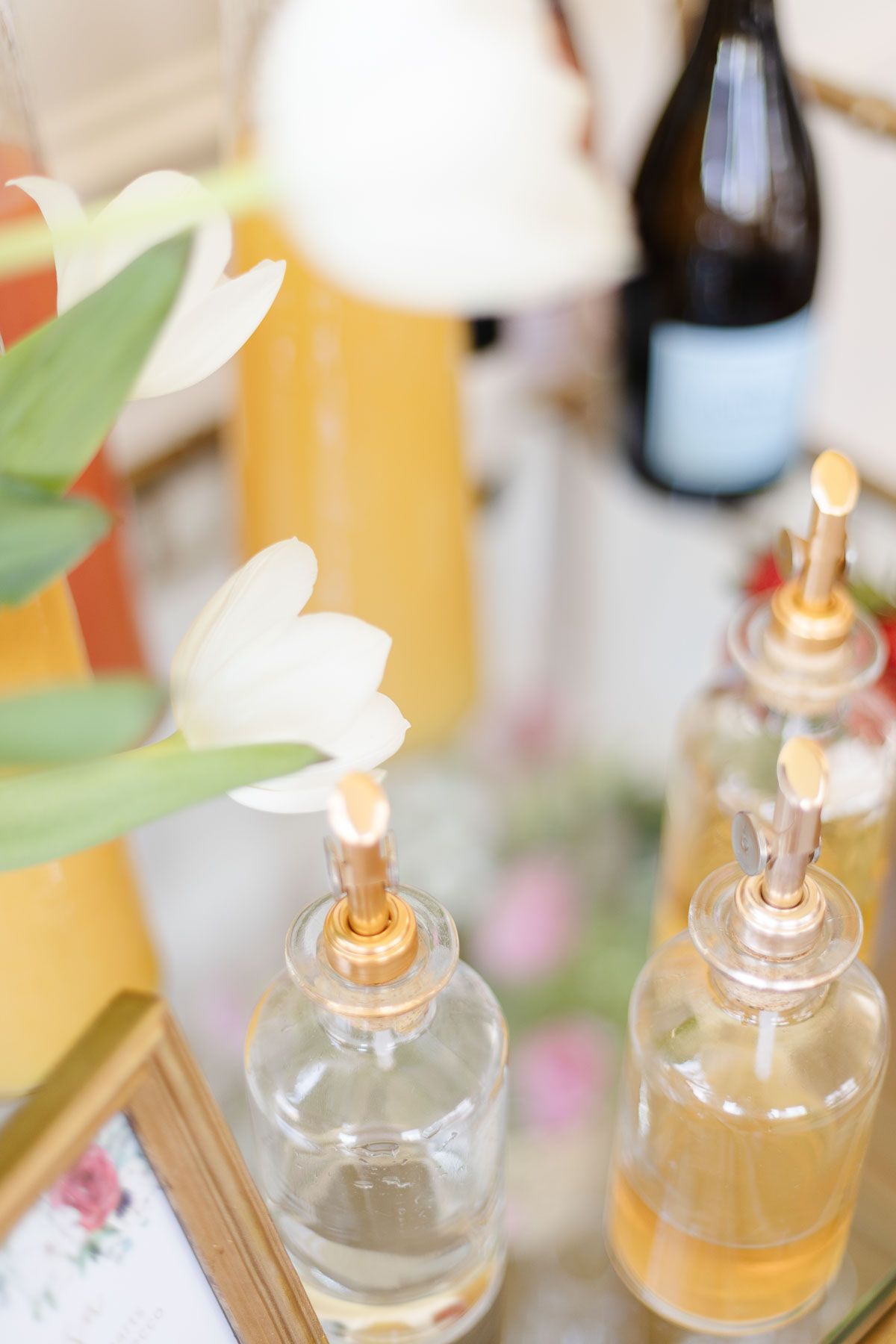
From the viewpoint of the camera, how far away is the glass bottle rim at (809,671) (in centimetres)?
31

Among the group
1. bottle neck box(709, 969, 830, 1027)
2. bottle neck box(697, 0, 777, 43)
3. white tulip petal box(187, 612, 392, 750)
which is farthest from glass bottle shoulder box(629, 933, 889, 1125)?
bottle neck box(697, 0, 777, 43)

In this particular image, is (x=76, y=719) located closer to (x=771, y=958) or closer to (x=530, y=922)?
(x=771, y=958)

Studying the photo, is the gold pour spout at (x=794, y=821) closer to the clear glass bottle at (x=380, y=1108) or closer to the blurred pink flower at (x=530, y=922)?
the clear glass bottle at (x=380, y=1108)

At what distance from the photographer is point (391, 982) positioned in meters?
0.24

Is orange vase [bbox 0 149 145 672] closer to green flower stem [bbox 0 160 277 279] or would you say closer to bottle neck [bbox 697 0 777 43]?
green flower stem [bbox 0 160 277 279]

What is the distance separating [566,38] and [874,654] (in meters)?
0.40

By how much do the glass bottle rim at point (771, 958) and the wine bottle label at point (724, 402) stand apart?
11.6 inches

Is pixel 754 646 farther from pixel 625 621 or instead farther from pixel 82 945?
pixel 625 621

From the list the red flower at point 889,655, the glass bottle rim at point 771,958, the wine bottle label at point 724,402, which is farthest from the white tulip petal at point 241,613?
the wine bottle label at point 724,402

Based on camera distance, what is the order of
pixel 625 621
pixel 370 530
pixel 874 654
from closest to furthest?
pixel 874 654 → pixel 370 530 → pixel 625 621

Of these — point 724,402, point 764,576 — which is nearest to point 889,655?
point 764,576

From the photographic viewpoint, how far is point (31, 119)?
1.19 ft

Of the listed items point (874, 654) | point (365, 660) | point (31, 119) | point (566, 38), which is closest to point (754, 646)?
point (874, 654)

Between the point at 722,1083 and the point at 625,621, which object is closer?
the point at 722,1083
